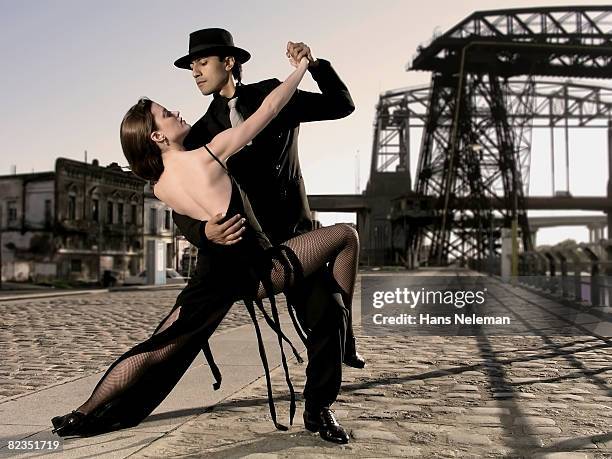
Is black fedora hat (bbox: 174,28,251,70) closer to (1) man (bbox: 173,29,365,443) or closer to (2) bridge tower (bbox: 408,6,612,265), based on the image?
(1) man (bbox: 173,29,365,443)

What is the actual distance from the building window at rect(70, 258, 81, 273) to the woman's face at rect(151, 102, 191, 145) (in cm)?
5577

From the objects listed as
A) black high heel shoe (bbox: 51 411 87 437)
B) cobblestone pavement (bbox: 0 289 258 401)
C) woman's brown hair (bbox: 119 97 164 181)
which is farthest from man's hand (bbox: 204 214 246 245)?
cobblestone pavement (bbox: 0 289 258 401)

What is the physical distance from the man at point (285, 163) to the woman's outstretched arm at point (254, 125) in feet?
0.72

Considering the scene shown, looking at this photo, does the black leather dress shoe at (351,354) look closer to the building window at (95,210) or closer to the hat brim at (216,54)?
the hat brim at (216,54)

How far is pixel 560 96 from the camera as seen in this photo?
89.0 metres

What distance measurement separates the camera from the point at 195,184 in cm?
343

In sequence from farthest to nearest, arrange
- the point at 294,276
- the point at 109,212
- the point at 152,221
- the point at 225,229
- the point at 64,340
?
the point at 152,221
the point at 109,212
the point at 64,340
the point at 294,276
the point at 225,229

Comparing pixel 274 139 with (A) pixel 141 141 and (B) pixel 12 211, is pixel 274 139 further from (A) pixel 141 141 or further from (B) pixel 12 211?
(B) pixel 12 211

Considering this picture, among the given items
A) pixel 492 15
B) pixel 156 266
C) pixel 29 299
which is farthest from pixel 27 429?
pixel 492 15

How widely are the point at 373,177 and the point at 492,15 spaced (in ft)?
75.8

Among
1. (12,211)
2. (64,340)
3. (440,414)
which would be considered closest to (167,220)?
(12,211)

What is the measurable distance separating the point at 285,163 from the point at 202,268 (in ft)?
2.23

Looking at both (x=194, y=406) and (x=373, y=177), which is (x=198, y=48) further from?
(x=373, y=177)

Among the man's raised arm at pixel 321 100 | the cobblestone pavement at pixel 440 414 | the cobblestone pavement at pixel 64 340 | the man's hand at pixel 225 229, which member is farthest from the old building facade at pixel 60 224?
the man's hand at pixel 225 229
